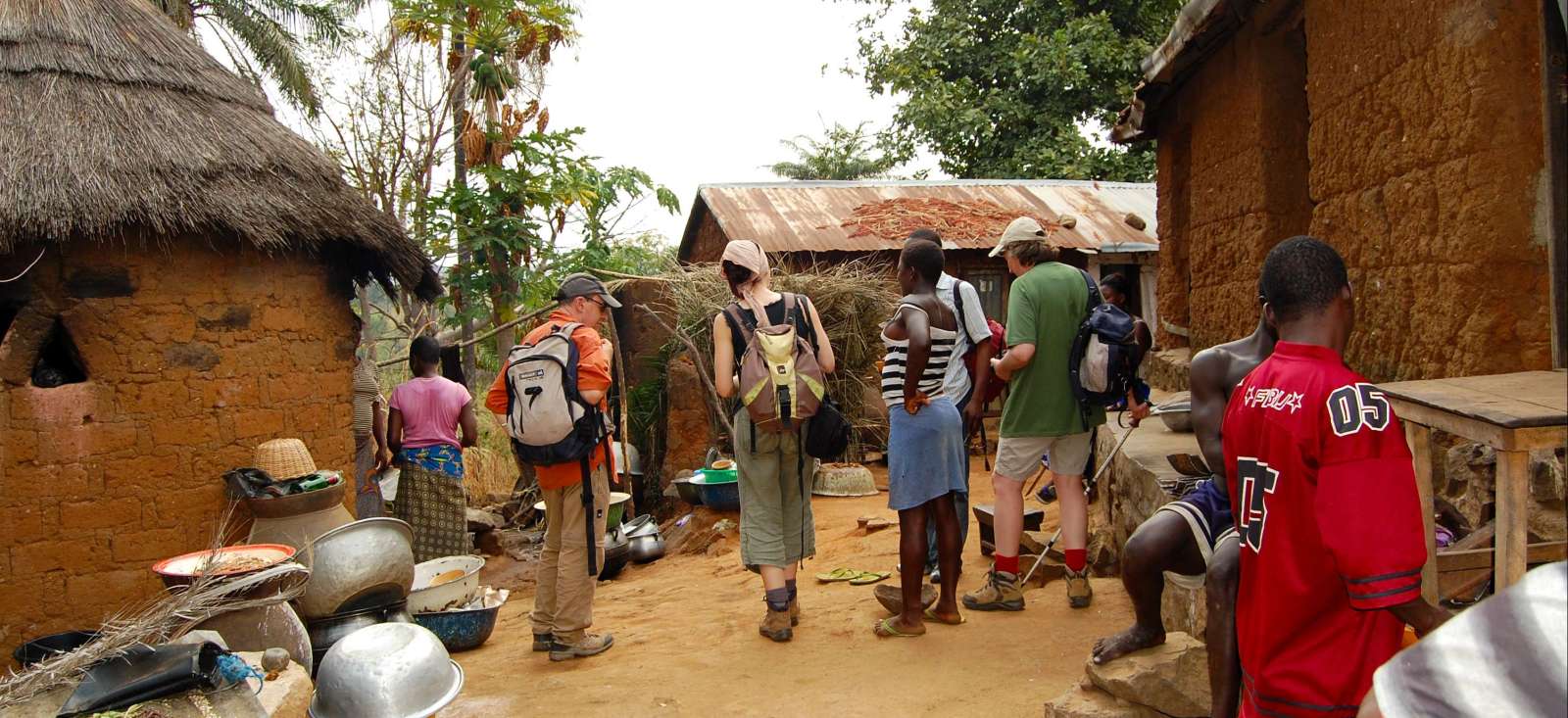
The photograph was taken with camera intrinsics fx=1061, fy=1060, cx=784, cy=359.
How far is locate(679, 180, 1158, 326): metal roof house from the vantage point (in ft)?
43.5

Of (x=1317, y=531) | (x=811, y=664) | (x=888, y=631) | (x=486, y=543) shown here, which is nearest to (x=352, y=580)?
(x=811, y=664)

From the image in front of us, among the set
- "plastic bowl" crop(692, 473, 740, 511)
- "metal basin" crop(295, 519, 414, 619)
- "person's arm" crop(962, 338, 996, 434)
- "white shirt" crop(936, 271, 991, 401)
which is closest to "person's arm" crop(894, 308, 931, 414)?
"white shirt" crop(936, 271, 991, 401)

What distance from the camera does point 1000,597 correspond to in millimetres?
4941

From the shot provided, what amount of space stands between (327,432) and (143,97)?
89.0 inches

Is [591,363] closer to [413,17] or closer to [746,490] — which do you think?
[746,490]

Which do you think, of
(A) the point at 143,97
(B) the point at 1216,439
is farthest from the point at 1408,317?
(A) the point at 143,97

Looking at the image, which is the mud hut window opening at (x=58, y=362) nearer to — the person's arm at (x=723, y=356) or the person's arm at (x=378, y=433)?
the person's arm at (x=378, y=433)

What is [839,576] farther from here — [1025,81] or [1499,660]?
A: [1025,81]

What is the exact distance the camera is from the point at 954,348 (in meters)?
4.96

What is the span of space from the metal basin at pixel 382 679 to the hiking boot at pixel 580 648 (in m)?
1.22

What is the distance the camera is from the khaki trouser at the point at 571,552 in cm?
507

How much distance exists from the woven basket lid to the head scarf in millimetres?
3038

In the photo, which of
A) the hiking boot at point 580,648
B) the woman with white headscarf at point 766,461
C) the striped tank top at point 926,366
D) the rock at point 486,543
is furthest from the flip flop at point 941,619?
the rock at point 486,543

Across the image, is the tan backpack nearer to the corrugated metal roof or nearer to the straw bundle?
the straw bundle
